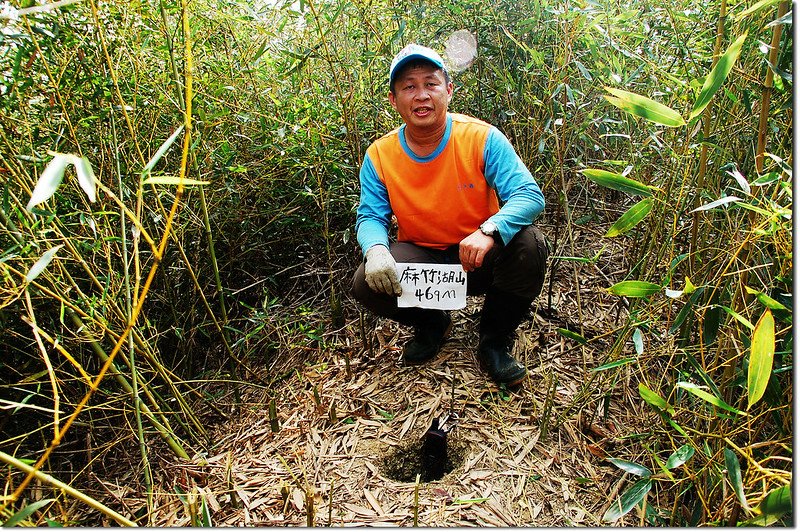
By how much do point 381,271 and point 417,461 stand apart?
2.35 feet

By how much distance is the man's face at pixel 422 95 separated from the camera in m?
2.01

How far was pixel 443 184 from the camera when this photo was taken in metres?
2.12

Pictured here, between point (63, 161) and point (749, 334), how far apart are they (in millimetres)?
1524

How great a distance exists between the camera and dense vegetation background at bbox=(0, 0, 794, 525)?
134cm

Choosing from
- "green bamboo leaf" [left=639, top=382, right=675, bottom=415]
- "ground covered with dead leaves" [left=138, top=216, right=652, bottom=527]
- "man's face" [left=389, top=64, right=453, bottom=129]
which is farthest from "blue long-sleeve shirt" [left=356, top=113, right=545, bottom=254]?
"green bamboo leaf" [left=639, top=382, right=675, bottom=415]

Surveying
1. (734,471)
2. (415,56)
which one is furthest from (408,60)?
(734,471)

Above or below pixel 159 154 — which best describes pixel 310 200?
below

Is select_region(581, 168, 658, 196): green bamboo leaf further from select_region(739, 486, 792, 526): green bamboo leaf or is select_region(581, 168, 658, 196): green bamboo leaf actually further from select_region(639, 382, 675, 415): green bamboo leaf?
select_region(739, 486, 792, 526): green bamboo leaf

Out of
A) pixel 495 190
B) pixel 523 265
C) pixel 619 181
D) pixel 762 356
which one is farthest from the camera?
pixel 495 190

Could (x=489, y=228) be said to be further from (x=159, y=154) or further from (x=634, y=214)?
(x=159, y=154)

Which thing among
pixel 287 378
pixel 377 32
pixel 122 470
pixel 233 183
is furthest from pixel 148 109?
pixel 122 470

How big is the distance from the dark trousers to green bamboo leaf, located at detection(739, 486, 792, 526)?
45.1 inches

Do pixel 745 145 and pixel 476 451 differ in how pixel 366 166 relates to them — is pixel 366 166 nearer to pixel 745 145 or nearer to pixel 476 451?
pixel 476 451

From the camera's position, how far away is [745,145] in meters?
1.79
